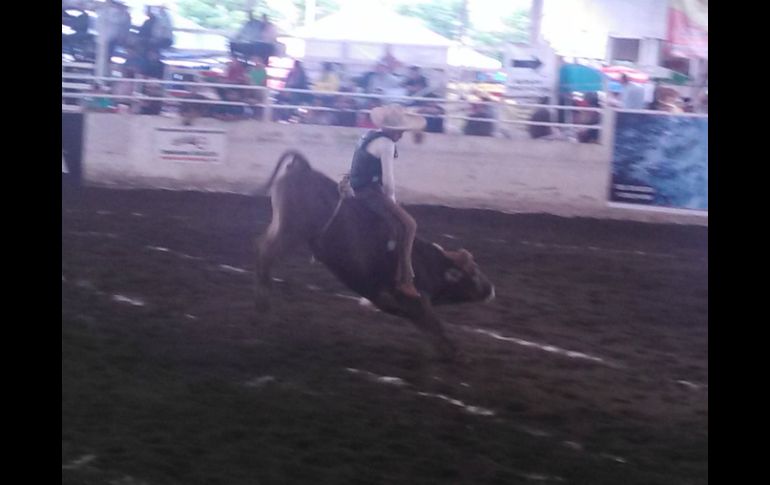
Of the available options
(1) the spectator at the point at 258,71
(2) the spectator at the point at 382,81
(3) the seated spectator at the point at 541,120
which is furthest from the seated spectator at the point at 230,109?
(3) the seated spectator at the point at 541,120

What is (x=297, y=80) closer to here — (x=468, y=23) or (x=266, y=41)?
(x=266, y=41)

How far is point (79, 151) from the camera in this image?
575cm

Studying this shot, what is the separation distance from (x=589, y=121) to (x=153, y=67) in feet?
7.60

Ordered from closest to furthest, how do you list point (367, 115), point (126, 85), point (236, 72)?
point (367, 115) → point (236, 72) → point (126, 85)

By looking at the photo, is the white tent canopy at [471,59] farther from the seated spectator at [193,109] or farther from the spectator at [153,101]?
the spectator at [153,101]

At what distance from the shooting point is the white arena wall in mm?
5531

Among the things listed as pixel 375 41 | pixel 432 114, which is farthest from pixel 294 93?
pixel 432 114

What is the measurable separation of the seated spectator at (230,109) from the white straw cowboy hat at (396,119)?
0.71m

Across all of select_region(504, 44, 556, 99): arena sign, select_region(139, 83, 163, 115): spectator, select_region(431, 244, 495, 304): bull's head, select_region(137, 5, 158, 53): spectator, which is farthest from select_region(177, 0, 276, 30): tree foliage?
select_region(431, 244, 495, 304): bull's head

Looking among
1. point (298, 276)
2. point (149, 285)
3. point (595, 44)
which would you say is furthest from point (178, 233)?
point (595, 44)

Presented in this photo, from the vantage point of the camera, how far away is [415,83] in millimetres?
5539

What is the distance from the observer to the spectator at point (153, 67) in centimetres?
568

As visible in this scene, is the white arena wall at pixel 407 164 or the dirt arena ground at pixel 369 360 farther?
the white arena wall at pixel 407 164
